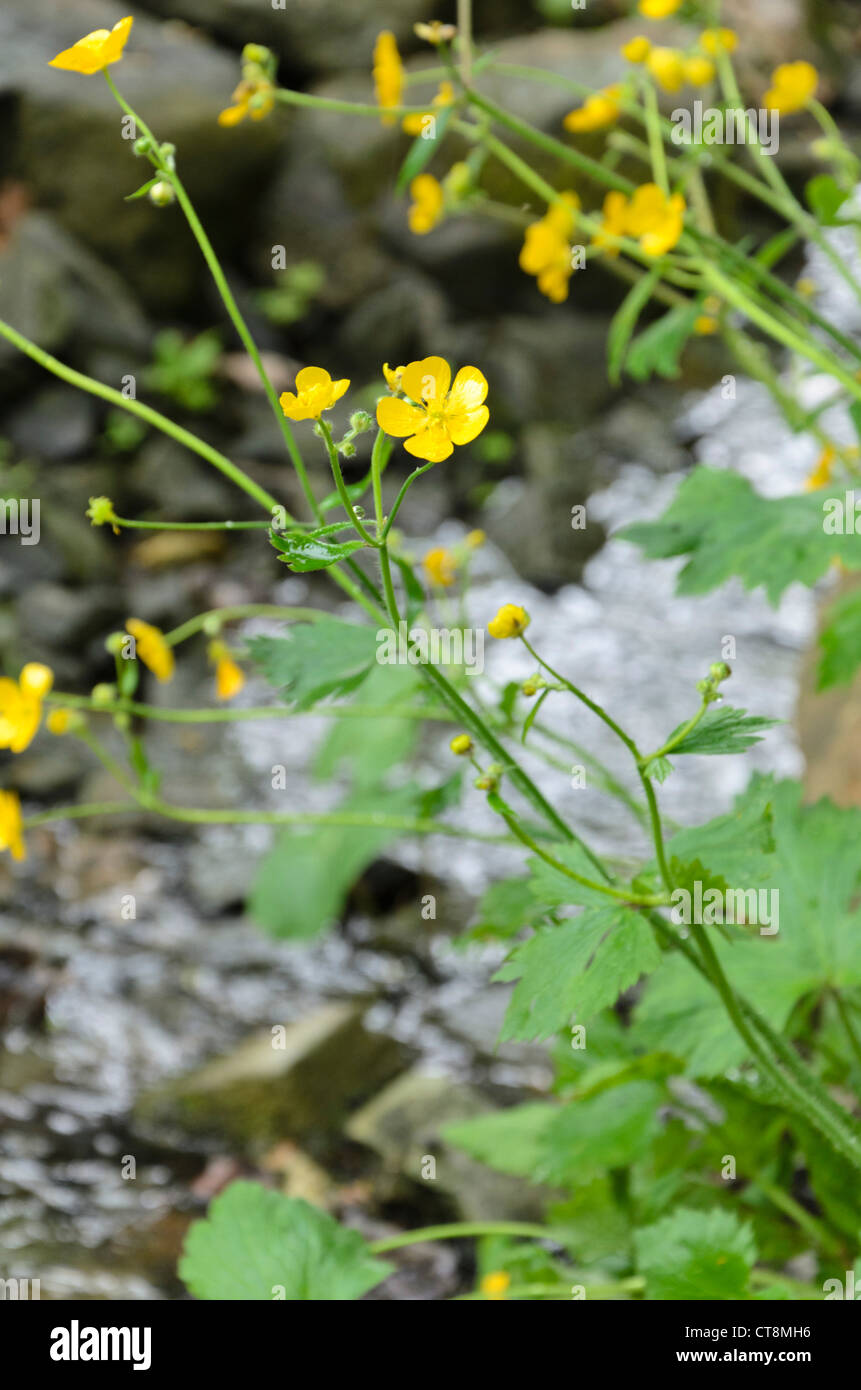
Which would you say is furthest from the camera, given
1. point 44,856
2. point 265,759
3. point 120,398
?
point 265,759

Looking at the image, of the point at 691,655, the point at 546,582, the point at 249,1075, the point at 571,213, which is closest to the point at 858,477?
the point at 571,213

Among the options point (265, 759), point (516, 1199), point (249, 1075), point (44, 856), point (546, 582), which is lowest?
point (516, 1199)

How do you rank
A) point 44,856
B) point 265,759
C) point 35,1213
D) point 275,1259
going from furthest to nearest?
point 265,759
point 44,856
point 35,1213
point 275,1259

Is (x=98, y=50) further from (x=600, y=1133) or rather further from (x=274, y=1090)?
(x=274, y=1090)

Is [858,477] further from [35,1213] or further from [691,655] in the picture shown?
[691,655]

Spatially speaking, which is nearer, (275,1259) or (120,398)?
(120,398)

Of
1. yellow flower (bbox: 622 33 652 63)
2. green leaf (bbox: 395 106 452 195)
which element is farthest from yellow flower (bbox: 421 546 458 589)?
yellow flower (bbox: 622 33 652 63)

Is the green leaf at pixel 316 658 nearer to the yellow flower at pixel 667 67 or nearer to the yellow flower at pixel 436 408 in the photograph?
the yellow flower at pixel 436 408

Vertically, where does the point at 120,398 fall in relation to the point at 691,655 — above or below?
below
